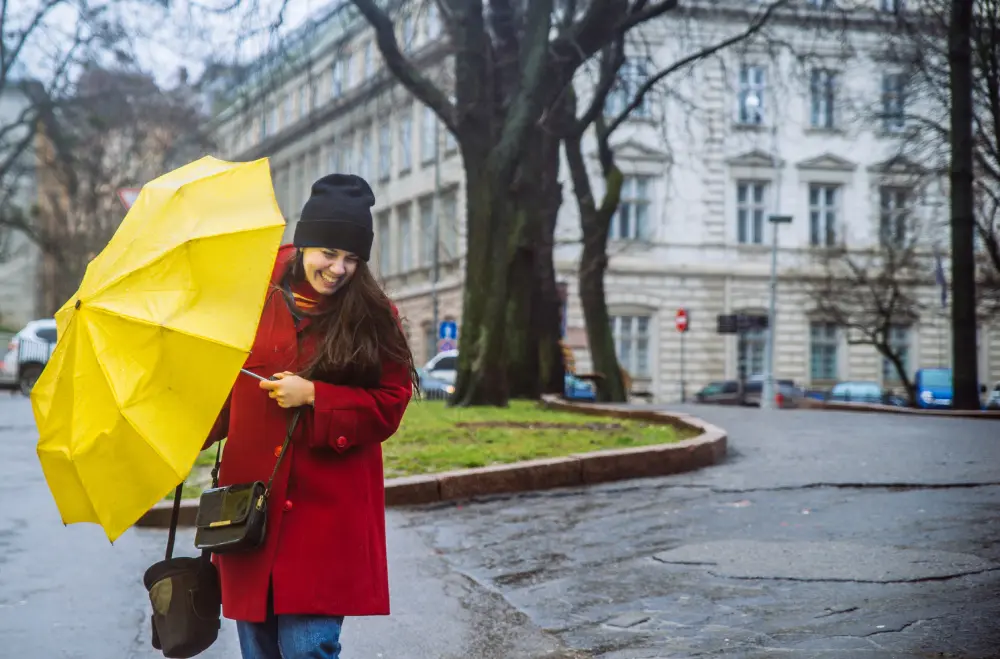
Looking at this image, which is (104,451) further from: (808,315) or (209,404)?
(808,315)

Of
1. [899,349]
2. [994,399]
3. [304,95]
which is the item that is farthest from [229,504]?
[899,349]

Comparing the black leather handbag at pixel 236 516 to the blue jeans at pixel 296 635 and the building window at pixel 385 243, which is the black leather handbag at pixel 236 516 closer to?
the blue jeans at pixel 296 635

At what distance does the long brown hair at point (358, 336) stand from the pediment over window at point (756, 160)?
1877 inches

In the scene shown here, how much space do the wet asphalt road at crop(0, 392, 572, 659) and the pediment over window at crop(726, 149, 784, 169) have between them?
4260cm

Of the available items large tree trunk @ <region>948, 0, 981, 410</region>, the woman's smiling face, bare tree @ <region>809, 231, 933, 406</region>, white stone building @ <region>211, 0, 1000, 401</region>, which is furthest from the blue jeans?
white stone building @ <region>211, 0, 1000, 401</region>

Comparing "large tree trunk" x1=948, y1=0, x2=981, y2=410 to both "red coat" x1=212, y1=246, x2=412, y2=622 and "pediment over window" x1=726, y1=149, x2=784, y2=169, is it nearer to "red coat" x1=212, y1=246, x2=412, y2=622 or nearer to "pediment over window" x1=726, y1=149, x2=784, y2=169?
"red coat" x1=212, y1=246, x2=412, y2=622

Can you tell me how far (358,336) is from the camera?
3656 millimetres

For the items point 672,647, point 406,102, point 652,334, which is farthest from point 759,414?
point 652,334

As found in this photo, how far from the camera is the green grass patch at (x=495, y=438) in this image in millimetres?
11789

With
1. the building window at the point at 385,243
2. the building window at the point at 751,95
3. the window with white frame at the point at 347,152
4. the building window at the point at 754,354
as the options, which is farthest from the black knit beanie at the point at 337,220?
the window with white frame at the point at 347,152

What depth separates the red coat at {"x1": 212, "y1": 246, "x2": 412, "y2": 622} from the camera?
11.6ft

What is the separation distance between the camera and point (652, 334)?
4866 centimetres

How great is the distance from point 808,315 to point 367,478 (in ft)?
156

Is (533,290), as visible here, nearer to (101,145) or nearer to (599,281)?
(599,281)
